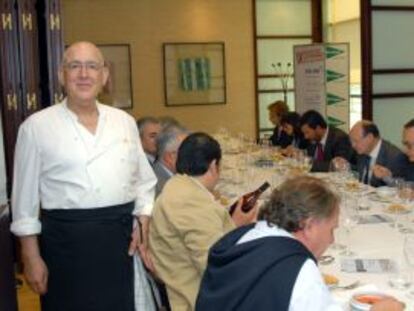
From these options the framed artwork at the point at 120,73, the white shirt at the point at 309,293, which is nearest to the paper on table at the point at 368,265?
the white shirt at the point at 309,293

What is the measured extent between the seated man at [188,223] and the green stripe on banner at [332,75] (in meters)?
5.68

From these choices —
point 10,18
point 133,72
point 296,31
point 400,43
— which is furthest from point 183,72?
point 10,18

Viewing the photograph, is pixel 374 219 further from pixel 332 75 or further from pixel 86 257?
pixel 332 75

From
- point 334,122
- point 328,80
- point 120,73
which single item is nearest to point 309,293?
point 334,122

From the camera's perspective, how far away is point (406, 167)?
14.5 ft

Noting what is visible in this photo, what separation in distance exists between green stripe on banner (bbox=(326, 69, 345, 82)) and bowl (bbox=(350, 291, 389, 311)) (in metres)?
6.12

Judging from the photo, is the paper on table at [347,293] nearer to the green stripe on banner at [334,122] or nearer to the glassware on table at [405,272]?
the glassware on table at [405,272]

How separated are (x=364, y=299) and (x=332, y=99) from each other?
6.22 m

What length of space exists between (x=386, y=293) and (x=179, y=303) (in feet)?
2.56

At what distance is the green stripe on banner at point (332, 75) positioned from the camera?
7762 millimetres

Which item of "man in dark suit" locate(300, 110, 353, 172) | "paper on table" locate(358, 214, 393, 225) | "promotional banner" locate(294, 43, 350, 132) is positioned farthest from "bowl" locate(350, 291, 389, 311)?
"promotional banner" locate(294, 43, 350, 132)

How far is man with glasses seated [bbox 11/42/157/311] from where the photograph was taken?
7.29ft

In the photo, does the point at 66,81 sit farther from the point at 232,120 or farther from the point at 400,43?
the point at 232,120

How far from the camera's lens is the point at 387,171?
4.23m
